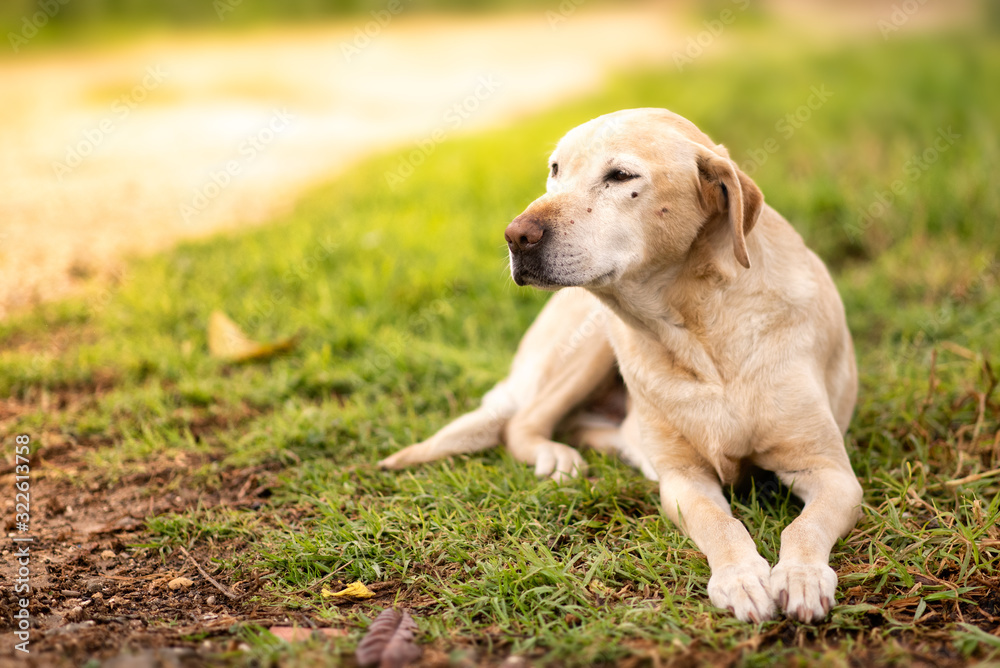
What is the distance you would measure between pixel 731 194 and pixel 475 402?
1.87 meters

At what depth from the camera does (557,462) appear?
131 inches

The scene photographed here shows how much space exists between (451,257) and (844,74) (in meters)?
6.71

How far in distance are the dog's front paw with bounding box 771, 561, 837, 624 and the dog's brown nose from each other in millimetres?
1193

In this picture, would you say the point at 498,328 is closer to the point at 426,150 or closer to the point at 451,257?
the point at 451,257
